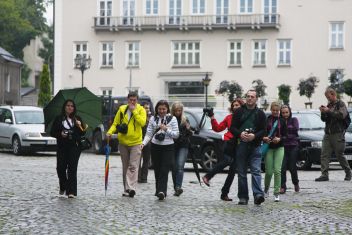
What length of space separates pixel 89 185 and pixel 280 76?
161 feet

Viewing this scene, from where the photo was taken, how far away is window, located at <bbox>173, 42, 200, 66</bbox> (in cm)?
6731

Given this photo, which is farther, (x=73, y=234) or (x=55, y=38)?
(x=55, y=38)

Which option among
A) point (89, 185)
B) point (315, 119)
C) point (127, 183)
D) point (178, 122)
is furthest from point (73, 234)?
point (315, 119)

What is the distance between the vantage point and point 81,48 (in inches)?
2739

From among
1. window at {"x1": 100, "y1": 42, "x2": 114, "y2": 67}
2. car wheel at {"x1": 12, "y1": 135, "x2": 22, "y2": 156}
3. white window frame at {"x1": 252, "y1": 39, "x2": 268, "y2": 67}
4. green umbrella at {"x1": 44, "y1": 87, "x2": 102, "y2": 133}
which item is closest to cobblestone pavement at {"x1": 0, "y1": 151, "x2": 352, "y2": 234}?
green umbrella at {"x1": 44, "y1": 87, "x2": 102, "y2": 133}

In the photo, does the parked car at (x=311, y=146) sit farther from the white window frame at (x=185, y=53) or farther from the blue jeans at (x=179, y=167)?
the white window frame at (x=185, y=53)

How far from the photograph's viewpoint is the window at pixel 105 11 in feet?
226

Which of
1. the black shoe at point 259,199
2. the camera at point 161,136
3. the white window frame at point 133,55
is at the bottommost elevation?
the black shoe at point 259,199

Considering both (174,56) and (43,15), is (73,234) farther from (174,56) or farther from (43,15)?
(43,15)

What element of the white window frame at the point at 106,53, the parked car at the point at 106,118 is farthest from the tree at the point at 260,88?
the parked car at the point at 106,118

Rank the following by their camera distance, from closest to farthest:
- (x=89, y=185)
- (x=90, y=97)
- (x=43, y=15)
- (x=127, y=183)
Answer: (x=127, y=183), (x=90, y=97), (x=89, y=185), (x=43, y=15)

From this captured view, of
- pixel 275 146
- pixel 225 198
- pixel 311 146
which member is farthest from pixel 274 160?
pixel 311 146

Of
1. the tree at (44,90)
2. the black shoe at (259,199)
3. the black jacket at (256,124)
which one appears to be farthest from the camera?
the tree at (44,90)

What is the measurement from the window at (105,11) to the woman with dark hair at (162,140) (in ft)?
178
